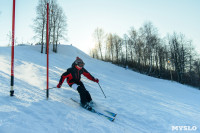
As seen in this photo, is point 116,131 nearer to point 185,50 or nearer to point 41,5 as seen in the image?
point 41,5

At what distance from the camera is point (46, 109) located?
8.58 ft

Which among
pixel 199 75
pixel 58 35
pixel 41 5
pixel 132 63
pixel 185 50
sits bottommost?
pixel 199 75

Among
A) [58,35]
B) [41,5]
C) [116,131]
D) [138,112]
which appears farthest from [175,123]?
[41,5]

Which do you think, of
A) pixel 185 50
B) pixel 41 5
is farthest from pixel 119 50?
pixel 41 5

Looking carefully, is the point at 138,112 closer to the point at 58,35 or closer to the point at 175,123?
the point at 175,123

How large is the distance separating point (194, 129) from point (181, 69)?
1110 inches

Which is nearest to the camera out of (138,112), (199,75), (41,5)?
(138,112)

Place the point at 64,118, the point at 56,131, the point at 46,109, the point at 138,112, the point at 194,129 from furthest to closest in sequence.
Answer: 1. the point at 138,112
2. the point at 194,129
3. the point at 46,109
4. the point at 64,118
5. the point at 56,131

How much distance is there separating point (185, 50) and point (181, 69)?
182 inches

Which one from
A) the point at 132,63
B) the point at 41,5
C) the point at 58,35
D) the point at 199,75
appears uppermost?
the point at 41,5

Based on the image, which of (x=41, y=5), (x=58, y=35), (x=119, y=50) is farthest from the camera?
(x=119, y=50)

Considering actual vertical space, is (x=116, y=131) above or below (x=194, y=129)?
above

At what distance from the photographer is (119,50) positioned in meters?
39.8

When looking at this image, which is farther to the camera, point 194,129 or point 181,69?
point 181,69
